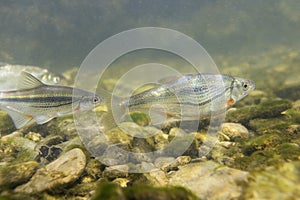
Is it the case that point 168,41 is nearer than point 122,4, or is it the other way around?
point 168,41

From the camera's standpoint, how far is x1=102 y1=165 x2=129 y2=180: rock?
3.46 m

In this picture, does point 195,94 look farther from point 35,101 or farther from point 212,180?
point 35,101

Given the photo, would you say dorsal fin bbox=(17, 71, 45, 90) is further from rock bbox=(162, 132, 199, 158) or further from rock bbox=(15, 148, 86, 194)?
rock bbox=(162, 132, 199, 158)

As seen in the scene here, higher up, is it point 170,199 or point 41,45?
point 41,45

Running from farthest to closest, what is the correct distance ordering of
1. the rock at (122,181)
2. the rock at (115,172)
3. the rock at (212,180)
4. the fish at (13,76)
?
the fish at (13,76) → the rock at (115,172) → the rock at (122,181) → the rock at (212,180)

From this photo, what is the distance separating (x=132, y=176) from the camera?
11.3ft

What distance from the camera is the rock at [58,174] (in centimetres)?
288

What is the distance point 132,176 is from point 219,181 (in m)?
1.35

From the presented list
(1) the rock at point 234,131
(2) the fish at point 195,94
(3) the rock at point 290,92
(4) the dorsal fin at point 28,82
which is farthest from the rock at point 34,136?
(3) the rock at point 290,92

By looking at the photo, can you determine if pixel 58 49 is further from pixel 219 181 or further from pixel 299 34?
pixel 299 34

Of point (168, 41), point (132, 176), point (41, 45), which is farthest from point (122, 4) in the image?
point (132, 176)

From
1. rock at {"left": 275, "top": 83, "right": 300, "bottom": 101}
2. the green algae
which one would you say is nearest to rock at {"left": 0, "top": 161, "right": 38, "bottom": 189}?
the green algae

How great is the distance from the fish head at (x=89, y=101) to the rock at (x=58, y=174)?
1.24m

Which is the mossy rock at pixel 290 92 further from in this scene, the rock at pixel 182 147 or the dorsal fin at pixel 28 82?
the dorsal fin at pixel 28 82
